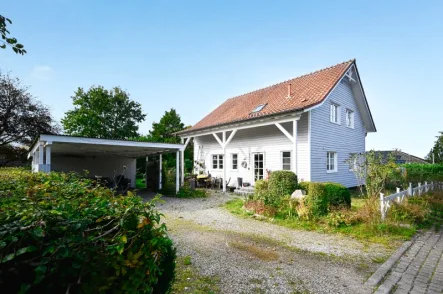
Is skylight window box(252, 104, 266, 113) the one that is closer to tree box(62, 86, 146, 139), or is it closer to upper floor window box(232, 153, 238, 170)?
upper floor window box(232, 153, 238, 170)

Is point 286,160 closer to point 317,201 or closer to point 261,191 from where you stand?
point 261,191

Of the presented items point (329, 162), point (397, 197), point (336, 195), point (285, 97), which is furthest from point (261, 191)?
point (285, 97)

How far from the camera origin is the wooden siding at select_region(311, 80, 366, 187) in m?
12.4

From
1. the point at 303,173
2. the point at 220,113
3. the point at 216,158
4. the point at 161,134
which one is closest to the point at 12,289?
the point at 303,173

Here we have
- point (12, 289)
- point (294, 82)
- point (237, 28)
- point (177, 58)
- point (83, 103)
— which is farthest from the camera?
point (83, 103)

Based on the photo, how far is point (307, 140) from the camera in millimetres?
12125

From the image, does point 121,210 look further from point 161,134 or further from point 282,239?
point 161,134

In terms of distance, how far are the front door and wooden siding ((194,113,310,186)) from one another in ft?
0.87

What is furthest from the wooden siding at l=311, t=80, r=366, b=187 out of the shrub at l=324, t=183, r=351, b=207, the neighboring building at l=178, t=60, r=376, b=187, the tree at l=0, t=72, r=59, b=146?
the tree at l=0, t=72, r=59, b=146

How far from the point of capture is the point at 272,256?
457cm

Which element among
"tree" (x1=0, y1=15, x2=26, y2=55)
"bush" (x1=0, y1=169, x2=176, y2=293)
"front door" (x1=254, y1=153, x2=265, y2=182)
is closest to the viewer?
"bush" (x1=0, y1=169, x2=176, y2=293)

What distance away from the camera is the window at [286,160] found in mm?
12969

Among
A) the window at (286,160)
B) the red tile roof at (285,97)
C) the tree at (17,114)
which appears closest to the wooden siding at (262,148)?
the window at (286,160)

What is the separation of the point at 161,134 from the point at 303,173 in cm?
2073
